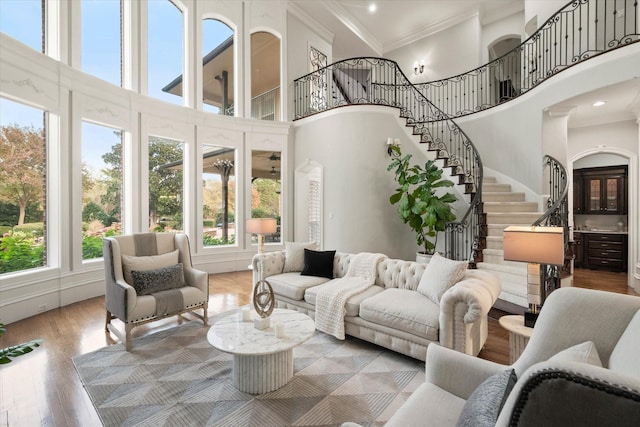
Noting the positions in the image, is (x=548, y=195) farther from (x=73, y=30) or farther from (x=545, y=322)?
(x=73, y=30)

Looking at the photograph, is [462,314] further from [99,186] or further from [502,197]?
[99,186]

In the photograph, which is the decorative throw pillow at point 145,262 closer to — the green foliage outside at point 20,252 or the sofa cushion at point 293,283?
the sofa cushion at point 293,283

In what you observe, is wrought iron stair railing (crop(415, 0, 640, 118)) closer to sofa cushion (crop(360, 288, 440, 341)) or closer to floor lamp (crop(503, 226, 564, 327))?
floor lamp (crop(503, 226, 564, 327))

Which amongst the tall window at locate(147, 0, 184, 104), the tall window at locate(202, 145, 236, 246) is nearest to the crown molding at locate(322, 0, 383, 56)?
the tall window at locate(147, 0, 184, 104)

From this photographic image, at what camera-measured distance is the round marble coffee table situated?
2.36 m

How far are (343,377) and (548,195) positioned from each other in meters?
5.56

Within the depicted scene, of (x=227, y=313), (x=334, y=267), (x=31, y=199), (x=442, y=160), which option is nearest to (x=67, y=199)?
(x=31, y=199)

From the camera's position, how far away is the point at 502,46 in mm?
8938

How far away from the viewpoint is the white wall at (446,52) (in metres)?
8.34

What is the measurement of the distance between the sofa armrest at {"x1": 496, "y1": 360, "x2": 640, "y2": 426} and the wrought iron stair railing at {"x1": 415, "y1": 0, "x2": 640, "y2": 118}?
6237 millimetres

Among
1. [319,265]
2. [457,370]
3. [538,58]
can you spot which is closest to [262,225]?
[319,265]

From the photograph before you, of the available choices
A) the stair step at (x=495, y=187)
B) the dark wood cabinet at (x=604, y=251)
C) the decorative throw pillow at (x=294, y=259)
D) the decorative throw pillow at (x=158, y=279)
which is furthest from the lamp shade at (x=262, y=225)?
the dark wood cabinet at (x=604, y=251)

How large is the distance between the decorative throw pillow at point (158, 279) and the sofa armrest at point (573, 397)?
12.0ft

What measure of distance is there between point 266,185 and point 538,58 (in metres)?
6.42
